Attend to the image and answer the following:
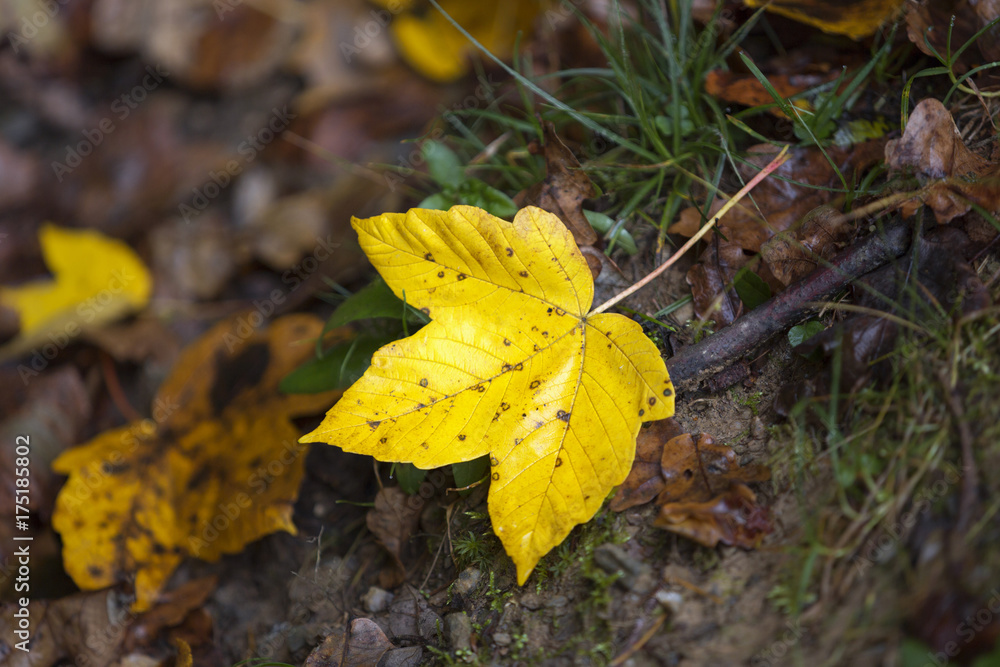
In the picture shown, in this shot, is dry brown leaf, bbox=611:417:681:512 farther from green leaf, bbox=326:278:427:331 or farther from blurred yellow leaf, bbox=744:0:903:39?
blurred yellow leaf, bbox=744:0:903:39

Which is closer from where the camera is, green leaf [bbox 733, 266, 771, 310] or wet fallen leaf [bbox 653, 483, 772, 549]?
wet fallen leaf [bbox 653, 483, 772, 549]

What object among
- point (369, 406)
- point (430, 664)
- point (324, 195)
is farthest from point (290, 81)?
point (430, 664)

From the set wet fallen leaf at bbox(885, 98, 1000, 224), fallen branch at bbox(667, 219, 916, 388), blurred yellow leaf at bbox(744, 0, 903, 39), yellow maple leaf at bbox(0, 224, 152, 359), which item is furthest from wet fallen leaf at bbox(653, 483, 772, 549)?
yellow maple leaf at bbox(0, 224, 152, 359)

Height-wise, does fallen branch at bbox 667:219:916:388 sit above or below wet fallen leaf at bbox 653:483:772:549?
above

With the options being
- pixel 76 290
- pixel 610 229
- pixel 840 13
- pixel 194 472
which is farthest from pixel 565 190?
pixel 76 290

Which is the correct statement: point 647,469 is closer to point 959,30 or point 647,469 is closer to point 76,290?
point 959,30

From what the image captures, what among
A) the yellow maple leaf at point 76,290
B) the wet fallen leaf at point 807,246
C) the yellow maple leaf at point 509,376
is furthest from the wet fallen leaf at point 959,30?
the yellow maple leaf at point 76,290

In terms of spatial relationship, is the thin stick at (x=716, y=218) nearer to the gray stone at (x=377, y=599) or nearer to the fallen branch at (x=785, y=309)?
the fallen branch at (x=785, y=309)
